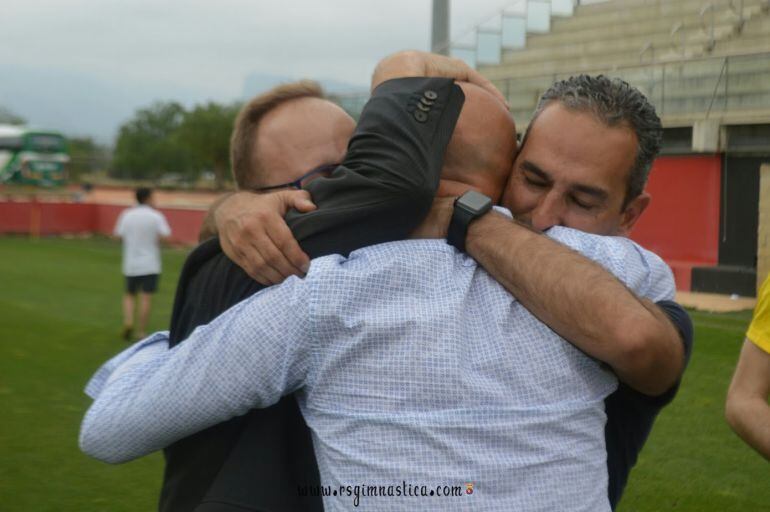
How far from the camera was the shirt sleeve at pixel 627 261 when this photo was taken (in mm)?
1620

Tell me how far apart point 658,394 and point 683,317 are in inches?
5.9

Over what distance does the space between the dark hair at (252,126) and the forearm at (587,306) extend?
627mm

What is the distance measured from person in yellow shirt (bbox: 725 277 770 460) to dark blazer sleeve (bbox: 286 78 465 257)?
1402 millimetres

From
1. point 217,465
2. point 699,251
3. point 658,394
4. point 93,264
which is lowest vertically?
point 93,264

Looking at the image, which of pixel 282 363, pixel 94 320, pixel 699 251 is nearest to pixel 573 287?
pixel 282 363

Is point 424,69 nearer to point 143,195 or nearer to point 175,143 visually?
point 143,195

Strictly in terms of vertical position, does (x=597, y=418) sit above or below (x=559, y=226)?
below

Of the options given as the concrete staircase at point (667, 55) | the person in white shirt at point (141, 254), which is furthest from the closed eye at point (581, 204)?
the person in white shirt at point (141, 254)

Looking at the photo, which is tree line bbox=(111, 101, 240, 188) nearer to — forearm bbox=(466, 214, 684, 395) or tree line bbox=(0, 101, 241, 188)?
tree line bbox=(0, 101, 241, 188)

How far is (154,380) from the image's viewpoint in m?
1.56

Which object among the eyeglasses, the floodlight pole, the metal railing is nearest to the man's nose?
the eyeglasses

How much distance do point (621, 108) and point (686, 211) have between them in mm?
12460

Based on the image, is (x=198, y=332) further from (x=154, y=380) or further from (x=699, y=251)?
(x=699, y=251)

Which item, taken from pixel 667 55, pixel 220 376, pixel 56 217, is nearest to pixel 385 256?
pixel 220 376
